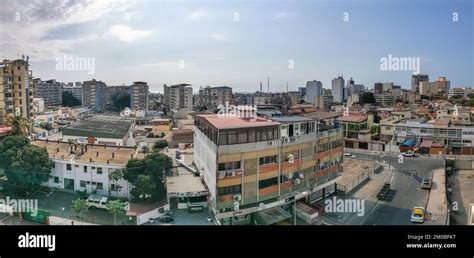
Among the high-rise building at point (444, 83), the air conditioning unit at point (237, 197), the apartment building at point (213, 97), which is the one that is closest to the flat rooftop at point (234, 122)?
the air conditioning unit at point (237, 197)

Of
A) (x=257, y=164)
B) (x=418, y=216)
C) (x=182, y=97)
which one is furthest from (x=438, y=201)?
(x=182, y=97)

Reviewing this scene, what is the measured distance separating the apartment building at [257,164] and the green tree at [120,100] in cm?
1120

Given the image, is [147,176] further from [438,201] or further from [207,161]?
[438,201]

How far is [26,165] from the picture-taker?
5.24m

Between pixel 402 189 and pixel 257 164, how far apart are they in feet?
12.8

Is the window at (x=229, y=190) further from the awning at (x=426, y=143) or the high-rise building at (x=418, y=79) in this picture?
the awning at (x=426, y=143)

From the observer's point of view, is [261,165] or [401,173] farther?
[401,173]

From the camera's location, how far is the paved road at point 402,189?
5.46 m

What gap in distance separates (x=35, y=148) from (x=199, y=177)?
2494mm

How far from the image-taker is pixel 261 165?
4715mm

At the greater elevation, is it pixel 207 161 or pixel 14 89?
pixel 14 89
